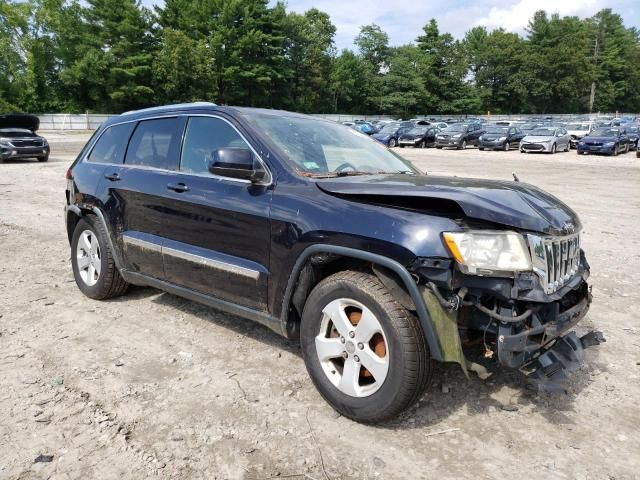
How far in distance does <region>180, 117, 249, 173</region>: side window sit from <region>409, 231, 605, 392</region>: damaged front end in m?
1.78

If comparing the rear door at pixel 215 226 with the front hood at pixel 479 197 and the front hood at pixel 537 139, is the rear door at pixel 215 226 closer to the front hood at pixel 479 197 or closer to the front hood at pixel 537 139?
the front hood at pixel 479 197

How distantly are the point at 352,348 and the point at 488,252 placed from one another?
0.91m

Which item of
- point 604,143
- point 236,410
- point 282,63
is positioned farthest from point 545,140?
point 282,63

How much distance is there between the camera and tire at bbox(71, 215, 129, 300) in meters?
4.75

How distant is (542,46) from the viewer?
92812 millimetres

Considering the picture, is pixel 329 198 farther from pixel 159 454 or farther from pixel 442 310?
pixel 159 454

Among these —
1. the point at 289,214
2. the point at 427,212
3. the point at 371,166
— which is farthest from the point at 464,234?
the point at 371,166

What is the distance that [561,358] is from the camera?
2918mm

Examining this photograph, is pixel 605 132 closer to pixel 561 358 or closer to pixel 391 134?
pixel 391 134

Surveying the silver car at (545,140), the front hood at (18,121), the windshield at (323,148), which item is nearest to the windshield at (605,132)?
the silver car at (545,140)

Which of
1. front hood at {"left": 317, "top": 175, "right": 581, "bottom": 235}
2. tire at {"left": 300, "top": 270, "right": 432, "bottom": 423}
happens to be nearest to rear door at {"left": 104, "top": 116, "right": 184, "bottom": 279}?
front hood at {"left": 317, "top": 175, "right": 581, "bottom": 235}

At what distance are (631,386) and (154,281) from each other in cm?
353

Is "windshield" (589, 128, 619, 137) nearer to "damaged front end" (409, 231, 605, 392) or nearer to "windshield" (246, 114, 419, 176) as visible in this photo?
"windshield" (246, 114, 419, 176)

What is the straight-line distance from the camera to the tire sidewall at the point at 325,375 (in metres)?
2.78
